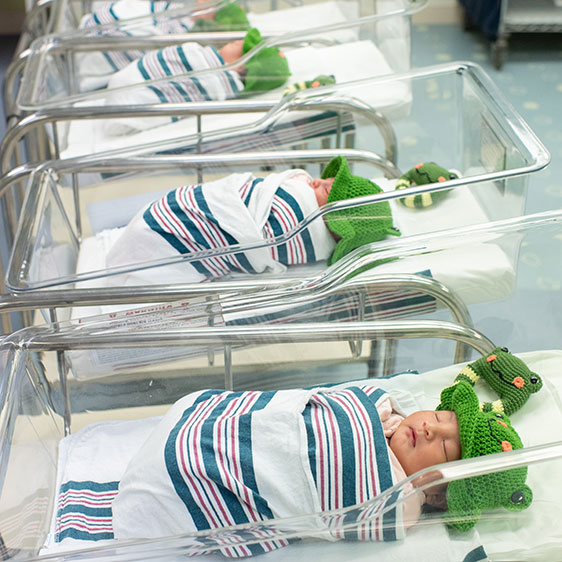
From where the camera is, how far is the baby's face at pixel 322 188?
57.2 inches

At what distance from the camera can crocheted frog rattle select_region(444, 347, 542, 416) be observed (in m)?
1.00

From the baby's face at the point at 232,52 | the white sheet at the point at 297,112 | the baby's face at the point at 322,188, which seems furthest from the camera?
the baby's face at the point at 232,52

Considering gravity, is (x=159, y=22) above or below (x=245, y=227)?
above

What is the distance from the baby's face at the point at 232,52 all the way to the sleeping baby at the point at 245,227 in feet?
A: 2.32

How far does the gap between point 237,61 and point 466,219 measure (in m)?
0.83

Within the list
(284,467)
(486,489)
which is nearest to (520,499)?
(486,489)

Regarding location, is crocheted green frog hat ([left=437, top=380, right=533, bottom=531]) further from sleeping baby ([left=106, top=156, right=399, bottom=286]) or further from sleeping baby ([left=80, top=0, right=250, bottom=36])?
sleeping baby ([left=80, top=0, right=250, bottom=36])

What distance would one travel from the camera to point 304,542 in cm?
82

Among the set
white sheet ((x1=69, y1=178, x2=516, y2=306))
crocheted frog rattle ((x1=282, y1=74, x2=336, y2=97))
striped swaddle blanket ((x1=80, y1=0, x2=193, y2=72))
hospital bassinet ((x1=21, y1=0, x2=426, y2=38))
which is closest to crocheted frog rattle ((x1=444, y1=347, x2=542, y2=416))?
white sheet ((x1=69, y1=178, x2=516, y2=306))

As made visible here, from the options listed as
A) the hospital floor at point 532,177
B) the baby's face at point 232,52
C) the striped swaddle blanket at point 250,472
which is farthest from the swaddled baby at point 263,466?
the baby's face at point 232,52

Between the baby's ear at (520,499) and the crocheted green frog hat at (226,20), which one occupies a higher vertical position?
the crocheted green frog hat at (226,20)

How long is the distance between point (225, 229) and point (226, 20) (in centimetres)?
108

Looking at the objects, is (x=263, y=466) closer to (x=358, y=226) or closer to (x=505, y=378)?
(x=505, y=378)

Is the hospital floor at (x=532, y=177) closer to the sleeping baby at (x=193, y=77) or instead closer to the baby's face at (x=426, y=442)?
the baby's face at (x=426, y=442)
